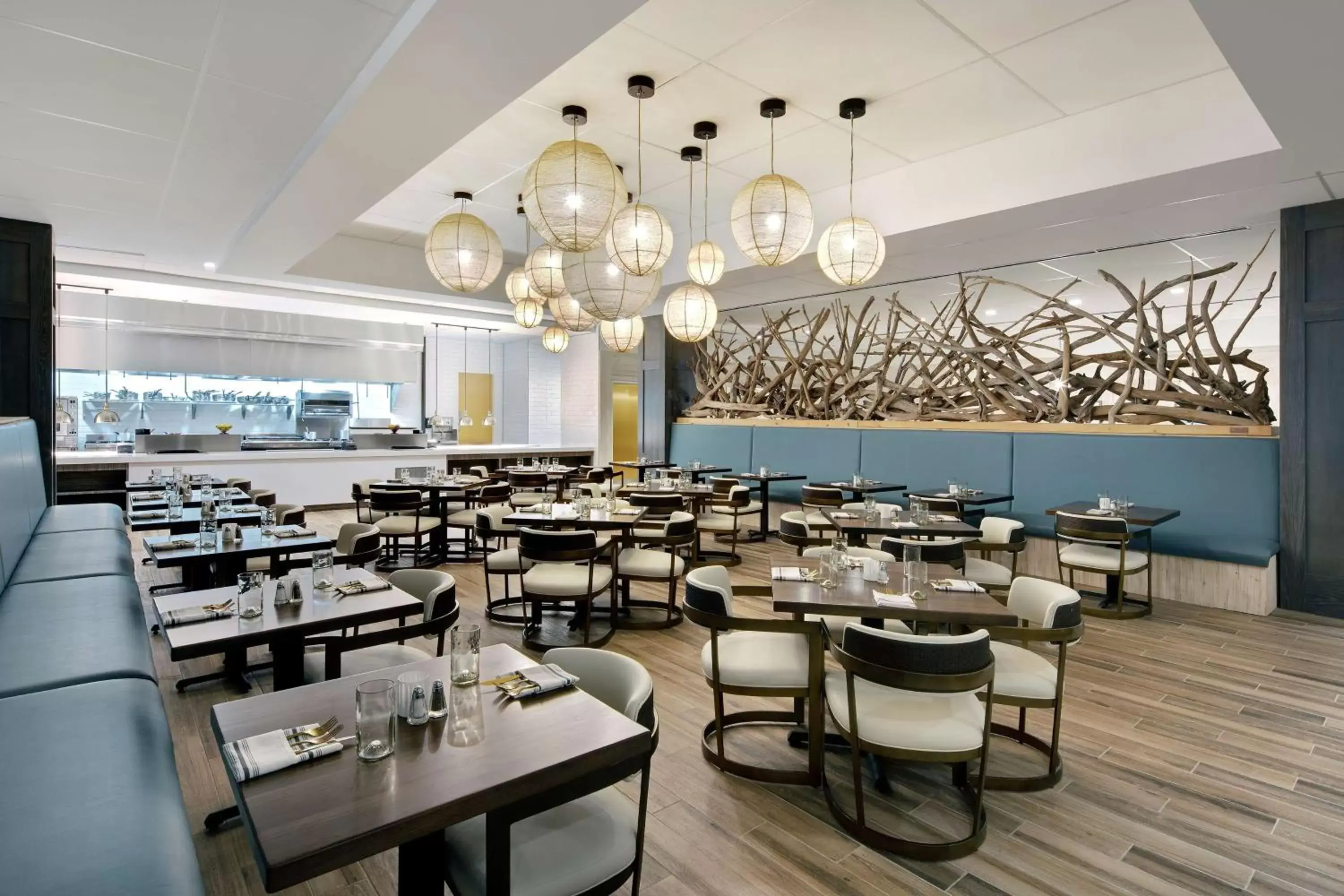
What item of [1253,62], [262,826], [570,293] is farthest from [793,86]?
[262,826]

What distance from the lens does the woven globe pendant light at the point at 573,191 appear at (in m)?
3.35

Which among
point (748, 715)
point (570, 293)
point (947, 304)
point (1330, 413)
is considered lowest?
point (748, 715)

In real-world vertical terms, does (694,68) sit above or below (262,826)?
above

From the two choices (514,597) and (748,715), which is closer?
(748,715)

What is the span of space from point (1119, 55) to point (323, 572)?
17.9 ft

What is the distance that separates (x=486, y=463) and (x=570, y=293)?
7.56m

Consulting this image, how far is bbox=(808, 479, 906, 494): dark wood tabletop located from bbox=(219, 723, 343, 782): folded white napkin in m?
6.24

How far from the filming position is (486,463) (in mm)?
11500

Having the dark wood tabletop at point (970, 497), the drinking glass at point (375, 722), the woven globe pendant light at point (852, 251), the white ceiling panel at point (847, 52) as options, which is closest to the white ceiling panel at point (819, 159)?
the white ceiling panel at point (847, 52)

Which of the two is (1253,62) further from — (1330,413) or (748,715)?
(748,715)

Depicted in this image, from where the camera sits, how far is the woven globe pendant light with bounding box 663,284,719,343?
572 centimetres

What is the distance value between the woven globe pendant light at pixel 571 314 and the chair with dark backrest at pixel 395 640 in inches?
112

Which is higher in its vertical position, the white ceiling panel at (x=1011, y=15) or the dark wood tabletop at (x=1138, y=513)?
the white ceiling panel at (x=1011, y=15)

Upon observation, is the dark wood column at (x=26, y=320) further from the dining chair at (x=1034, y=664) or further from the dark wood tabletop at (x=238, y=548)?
the dining chair at (x=1034, y=664)
